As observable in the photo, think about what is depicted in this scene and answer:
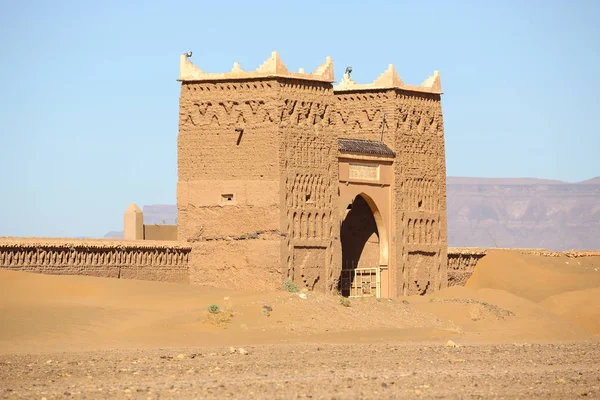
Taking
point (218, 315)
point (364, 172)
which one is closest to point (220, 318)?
point (218, 315)

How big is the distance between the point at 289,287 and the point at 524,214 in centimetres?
13716

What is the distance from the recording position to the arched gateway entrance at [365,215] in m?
40.6

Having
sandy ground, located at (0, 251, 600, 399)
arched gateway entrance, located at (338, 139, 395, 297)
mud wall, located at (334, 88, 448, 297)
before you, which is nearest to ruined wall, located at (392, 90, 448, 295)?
mud wall, located at (334, 88, 448, 297)

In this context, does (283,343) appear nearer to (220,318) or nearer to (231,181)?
(220,318)

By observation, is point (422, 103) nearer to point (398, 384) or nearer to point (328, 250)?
point (328, 250)

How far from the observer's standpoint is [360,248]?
43406 millimetres

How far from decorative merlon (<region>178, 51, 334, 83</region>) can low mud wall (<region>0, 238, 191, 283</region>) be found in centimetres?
478

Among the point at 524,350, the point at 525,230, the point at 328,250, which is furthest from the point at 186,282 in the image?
the point at 525,230

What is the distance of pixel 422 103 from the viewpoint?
43.3 m

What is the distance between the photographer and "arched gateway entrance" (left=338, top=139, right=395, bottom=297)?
133ft

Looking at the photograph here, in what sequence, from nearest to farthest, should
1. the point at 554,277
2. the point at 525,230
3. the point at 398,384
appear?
the point at 398,384, the point at 554,277, the point at 525,230

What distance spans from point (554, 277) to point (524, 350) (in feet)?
51.5

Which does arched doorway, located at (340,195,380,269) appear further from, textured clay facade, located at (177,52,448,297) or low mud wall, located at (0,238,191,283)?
low mud wall, located at (0,238,191,283)

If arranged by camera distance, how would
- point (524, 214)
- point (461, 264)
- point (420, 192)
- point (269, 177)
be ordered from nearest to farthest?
point (269, 177), point (420, 192), point (461, 264), point (524, 214)
